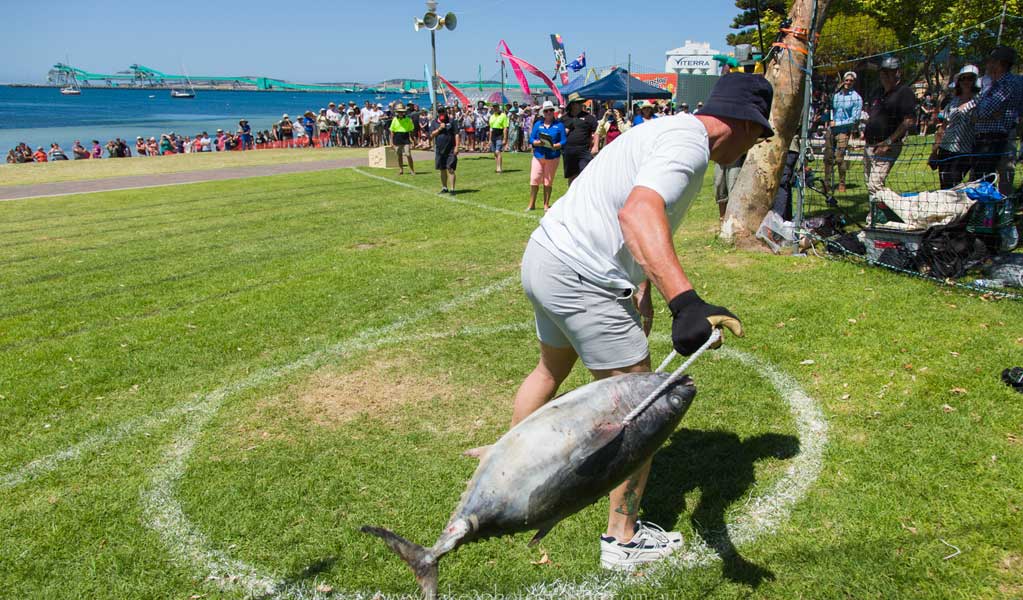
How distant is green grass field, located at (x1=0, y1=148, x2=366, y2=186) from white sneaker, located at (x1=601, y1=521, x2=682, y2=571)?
72.3ft

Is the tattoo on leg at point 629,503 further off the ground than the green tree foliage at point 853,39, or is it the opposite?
the green tree foliage at point 853,39

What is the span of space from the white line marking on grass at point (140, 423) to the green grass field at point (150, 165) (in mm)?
18779

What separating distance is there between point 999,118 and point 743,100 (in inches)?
272

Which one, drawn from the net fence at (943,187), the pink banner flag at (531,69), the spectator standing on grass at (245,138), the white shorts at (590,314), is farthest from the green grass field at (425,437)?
the spectator standing on grass at (245,138)

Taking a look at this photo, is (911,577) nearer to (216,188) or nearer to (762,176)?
(762,176)

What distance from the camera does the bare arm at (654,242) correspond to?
7.25 feet

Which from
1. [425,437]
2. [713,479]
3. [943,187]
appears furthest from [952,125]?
[425,437]

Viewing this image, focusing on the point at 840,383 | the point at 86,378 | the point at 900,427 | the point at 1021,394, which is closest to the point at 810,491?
the point at 900,427

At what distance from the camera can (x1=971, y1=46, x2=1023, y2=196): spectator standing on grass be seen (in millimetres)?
7355

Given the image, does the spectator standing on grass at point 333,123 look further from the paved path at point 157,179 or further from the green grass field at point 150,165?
the paved path at point 157,179

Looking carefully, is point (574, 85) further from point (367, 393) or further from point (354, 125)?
point (367, 393)

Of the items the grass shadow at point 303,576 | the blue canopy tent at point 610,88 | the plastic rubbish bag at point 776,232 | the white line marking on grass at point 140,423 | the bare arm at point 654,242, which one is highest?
the blue canopy tent at point 610,88

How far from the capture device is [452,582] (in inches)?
113

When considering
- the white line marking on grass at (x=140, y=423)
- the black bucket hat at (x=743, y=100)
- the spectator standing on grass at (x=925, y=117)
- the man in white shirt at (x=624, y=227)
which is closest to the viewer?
the man in white shirt at (x=624, y=227)
